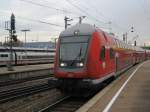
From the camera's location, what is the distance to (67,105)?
14.1m

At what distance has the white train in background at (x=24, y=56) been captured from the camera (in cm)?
4509

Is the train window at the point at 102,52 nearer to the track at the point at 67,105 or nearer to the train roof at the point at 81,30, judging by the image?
the train roof at the point at 81,30

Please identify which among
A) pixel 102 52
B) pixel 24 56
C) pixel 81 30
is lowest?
pixel 24 56

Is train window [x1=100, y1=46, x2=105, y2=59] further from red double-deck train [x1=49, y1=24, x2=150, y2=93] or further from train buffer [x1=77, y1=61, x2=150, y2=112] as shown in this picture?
train buffer [x1=77, y1=61, x2=150, y2=112]

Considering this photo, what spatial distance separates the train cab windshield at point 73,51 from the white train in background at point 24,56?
90.8ft

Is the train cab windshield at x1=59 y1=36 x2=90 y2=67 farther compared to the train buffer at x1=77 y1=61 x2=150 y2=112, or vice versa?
the train cab windshield at x1=59 y1=36 x2=90 y2=67

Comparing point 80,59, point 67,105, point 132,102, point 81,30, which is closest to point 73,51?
point 80,59

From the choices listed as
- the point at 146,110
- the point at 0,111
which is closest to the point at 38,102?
the point at 0,111

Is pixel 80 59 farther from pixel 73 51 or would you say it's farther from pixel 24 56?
pixel 24 56

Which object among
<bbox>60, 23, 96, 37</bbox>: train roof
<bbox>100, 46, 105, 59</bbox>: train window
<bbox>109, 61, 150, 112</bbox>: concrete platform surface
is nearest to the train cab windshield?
<bbox>60, 23, 96, 37</bbox>: train roof

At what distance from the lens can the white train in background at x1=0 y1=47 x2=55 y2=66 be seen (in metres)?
45.1

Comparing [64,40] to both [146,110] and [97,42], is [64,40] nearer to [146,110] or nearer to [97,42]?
[97,42]

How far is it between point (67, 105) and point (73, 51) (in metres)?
2.47

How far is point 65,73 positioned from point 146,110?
5190 mm
